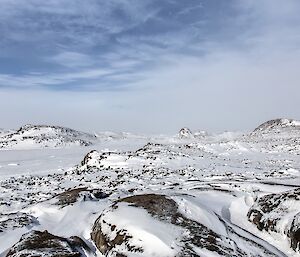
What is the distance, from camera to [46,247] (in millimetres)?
8703

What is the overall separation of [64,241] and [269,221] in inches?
257

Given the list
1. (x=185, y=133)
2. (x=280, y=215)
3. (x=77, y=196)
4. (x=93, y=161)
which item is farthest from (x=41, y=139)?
(x=280, y=215)

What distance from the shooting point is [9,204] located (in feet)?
60.5

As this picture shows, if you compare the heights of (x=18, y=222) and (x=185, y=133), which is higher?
(x=185, y=133)

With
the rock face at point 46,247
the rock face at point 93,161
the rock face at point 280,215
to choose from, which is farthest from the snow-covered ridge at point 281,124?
the rock face at point 46,247

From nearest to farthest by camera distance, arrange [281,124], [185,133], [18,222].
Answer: [18,222] < [281,124] < [185,133]

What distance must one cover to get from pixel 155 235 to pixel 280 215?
4.85 metres

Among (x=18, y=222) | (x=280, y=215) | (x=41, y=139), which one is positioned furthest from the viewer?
(x=41, y=139)

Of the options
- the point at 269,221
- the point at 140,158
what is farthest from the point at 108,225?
the point at 140,158

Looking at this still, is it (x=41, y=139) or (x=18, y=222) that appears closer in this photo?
(x=18, y=222)

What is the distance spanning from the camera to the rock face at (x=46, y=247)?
830cm

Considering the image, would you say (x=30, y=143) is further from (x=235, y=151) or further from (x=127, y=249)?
(x=127, y=249)

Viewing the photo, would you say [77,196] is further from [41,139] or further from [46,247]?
[41,139]

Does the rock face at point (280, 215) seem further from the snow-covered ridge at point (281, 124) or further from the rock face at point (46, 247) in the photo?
the snow-covered ridge at point (281, 124)
